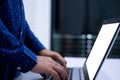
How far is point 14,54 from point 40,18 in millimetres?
1945

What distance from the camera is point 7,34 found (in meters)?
0.84

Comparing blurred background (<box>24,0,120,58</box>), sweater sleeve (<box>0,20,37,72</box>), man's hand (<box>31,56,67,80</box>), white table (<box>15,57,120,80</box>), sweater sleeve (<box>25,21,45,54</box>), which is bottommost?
blurred background (<box>24,0,120,58</box>)

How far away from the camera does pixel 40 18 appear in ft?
9.00

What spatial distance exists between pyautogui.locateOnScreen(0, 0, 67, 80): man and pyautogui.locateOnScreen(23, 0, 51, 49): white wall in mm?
1666

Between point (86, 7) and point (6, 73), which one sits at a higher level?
point (6, 73)

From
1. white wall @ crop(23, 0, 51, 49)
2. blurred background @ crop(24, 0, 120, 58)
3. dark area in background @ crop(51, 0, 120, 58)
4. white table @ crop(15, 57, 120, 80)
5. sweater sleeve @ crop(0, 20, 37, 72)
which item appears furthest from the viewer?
dark area in background @ crop(51, 0, 120, 58)

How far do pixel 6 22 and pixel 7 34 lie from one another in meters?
0.11

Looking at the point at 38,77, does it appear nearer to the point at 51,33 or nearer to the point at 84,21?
the point at 51,33

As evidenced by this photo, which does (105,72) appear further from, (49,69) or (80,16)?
(80,16)

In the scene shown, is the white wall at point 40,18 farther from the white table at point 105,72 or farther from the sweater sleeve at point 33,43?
the sweater sleeve at point 33,43

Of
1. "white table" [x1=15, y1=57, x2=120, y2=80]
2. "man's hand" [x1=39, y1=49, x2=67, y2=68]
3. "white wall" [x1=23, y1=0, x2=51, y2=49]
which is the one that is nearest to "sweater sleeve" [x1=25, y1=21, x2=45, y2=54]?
"man's hand" [x1=39, y1=49, x2=67, y2=68]

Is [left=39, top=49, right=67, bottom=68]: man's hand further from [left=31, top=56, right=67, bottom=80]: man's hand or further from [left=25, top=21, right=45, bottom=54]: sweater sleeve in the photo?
[left=31, top=56, right=67, bottom=80]: man's hand

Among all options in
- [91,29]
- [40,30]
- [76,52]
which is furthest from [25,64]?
[76,52]

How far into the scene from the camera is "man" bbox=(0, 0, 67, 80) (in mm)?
828
